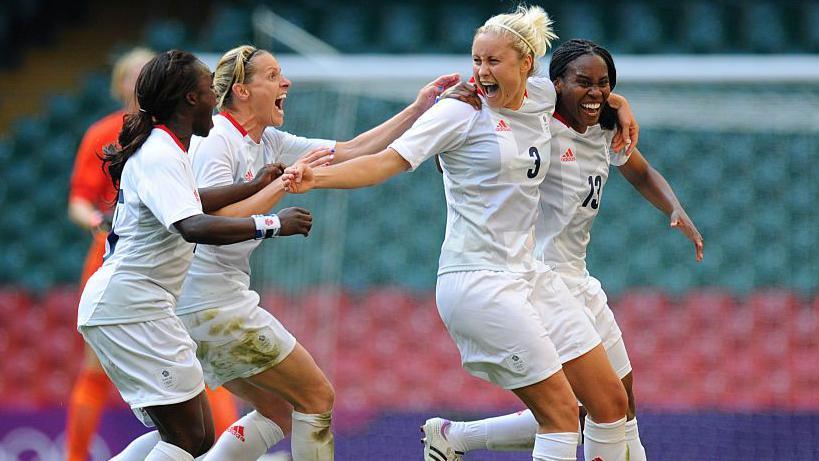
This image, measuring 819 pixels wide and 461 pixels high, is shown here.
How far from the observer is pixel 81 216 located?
586 centimetres

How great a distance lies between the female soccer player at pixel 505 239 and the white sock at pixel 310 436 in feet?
2.25

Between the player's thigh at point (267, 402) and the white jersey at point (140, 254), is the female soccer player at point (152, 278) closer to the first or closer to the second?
the white jersey at point (140, 254)

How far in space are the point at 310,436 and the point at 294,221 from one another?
1063mm

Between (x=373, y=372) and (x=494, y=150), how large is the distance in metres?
4.35

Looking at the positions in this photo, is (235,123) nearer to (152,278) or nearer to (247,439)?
(152,278)

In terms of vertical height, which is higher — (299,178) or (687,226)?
(299,178)

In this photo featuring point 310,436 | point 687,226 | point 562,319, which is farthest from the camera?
point 687,226

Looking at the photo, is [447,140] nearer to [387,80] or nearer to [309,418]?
[309,418]

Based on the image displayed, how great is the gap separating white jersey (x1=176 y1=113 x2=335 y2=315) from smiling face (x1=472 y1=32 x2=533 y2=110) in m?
0.96

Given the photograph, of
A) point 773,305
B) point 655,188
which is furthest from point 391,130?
point 773,305

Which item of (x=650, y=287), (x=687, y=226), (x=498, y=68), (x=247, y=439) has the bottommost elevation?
(x=650, y=287)

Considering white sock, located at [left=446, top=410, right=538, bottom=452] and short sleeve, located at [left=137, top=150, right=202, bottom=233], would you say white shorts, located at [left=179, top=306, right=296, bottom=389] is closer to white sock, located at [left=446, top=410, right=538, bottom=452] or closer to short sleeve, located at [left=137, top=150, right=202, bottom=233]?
short sleeve, located at [left=137, top=150, right=202, bottom=233]

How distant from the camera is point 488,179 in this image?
4172mm

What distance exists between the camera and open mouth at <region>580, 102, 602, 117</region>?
444 cm
